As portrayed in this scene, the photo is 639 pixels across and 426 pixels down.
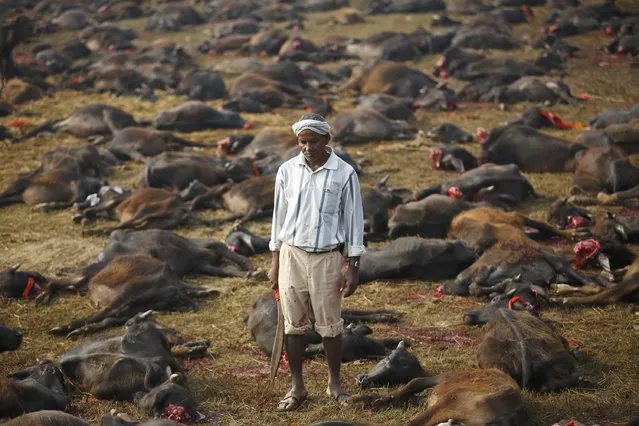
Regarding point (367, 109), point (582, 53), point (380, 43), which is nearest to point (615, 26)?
point (582, 53)

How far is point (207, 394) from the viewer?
6652 millimetres

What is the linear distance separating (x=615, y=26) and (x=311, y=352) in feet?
55.2

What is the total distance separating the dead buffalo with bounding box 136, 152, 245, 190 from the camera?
39.0 feet

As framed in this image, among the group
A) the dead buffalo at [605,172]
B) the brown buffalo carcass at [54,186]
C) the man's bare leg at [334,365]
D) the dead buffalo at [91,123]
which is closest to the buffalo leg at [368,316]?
the man's bare leg at [334,365]

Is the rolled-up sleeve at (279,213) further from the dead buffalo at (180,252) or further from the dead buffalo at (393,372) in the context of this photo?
the dead buffalo at (180,252)

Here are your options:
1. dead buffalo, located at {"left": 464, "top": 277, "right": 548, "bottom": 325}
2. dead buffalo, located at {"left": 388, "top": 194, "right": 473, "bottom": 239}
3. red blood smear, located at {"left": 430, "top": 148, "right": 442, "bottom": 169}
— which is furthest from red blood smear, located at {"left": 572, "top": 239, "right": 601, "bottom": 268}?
red blood smear, located at {"left": 430, "top": 148, "right": 442, "bottom": 169}

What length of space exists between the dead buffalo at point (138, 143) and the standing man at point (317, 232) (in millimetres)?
7628

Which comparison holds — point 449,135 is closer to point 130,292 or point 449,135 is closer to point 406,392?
point 130,292

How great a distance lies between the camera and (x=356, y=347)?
282 inches

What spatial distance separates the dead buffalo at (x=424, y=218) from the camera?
994 centimetres

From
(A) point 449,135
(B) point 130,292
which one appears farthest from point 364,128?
(B) point 130,292

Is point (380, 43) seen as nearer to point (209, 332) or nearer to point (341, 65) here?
point (341, 65)

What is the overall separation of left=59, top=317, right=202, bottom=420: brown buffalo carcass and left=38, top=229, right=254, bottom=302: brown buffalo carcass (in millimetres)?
2082

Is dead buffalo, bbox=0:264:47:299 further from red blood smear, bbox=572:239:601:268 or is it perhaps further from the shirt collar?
red blood smear, bbox=572:239:601:268
